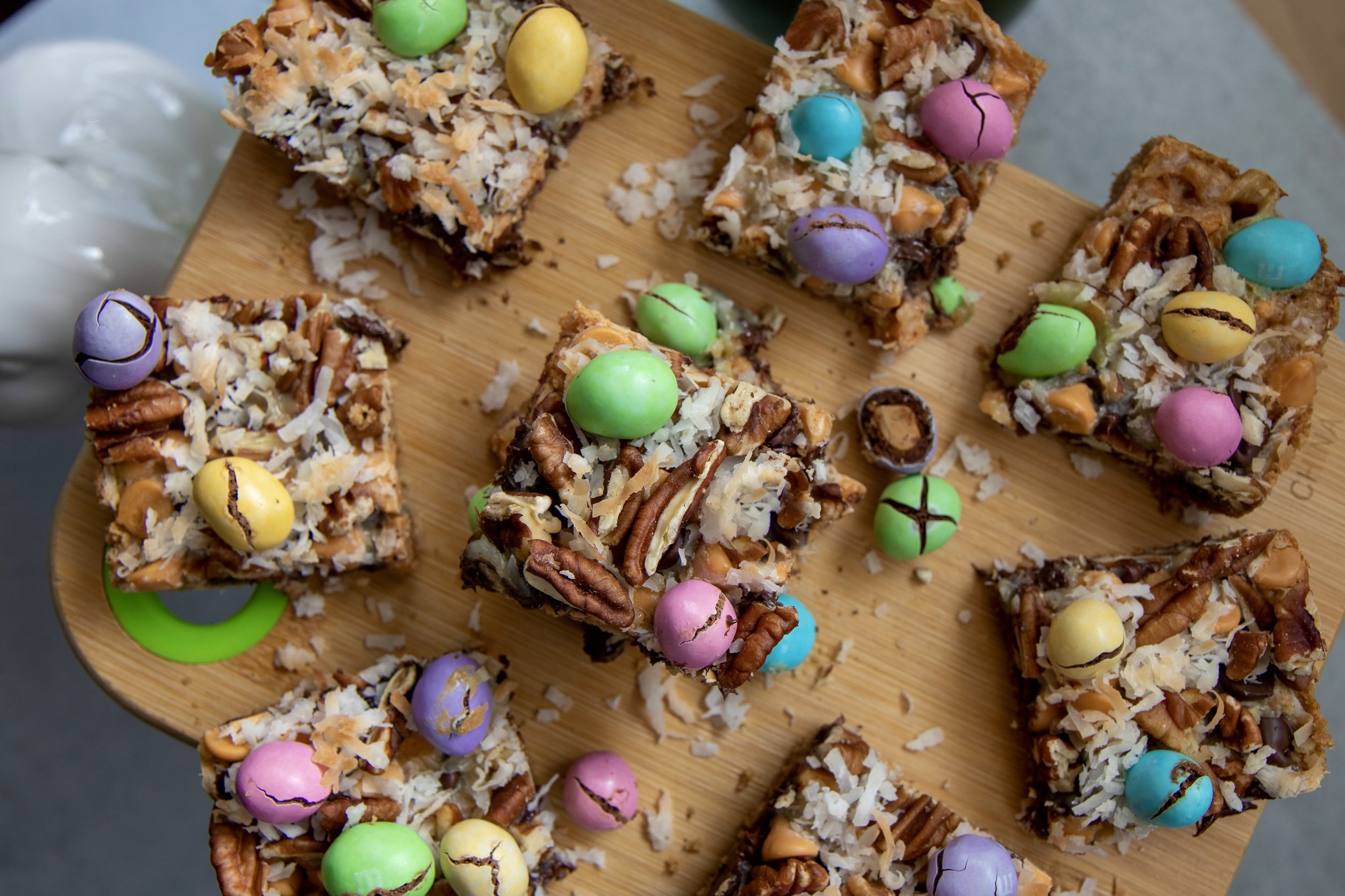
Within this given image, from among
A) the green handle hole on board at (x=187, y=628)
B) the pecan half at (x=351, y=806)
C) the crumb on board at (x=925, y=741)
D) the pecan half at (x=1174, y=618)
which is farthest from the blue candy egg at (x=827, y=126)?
the pecan half at (x=351, y=806)

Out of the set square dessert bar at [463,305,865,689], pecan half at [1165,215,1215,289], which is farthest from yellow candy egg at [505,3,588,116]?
pecan half at [1165,215,1215,289]

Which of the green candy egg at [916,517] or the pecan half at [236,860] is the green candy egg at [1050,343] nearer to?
the green candy egg at [916,517]

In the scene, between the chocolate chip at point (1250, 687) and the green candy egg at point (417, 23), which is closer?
the green candy egg at point (417, 23)

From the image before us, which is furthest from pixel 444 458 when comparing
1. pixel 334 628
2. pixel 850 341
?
pixel 850 341

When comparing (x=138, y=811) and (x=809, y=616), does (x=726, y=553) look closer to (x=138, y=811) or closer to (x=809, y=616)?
(x=809, y=616)

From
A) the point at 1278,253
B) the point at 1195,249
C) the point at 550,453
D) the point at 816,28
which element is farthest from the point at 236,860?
the point at 1278,253

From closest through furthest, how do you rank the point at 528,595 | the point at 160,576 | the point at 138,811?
the point at 528,595
the point at 160,576
the point at 138,811
